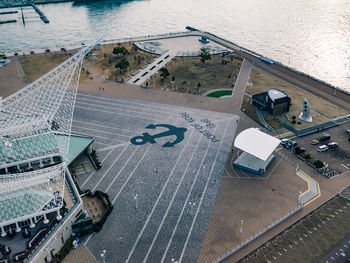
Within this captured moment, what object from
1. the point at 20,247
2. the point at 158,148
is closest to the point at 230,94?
the point at 158,148

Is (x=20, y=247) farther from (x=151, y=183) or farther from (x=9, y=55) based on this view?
(x=9, y=55)

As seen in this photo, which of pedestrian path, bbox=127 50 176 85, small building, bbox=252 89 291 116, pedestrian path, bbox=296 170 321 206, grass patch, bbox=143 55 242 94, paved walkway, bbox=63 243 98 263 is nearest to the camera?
paved walkway, bbox=63 243 98 263

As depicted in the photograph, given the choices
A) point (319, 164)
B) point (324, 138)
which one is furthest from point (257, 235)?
point (324, 138)

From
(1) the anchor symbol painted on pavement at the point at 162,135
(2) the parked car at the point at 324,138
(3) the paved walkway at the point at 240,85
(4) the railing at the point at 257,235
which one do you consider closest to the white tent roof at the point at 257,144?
(4) the railing at the point at 257,235

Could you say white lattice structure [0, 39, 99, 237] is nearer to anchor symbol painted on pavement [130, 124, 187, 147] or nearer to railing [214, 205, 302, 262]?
anchor symbol painted on pavement [130, 124, 187, 147]

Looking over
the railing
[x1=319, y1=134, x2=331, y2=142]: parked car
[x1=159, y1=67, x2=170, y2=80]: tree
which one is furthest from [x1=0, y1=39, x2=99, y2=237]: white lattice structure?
[x1=319, y1=134, x2=331, y2=142]: parked car

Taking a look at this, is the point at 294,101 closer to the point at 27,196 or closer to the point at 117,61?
the point at 117,61
